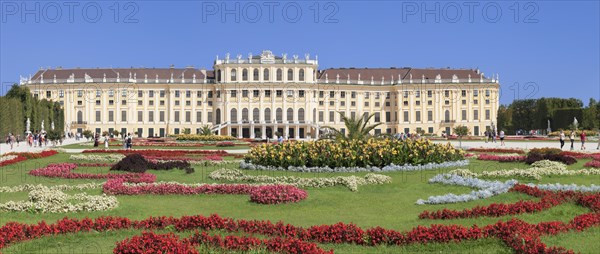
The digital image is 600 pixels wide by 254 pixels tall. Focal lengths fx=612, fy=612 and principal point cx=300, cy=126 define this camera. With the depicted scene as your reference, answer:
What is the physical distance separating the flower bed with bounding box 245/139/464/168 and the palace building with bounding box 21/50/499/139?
187 feet

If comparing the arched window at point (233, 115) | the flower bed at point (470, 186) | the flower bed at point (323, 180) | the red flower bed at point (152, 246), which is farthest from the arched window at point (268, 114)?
the red flower bed at point (152, 246)

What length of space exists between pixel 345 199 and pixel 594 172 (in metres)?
7.91

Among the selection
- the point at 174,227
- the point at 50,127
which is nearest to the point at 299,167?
the point at 174,227

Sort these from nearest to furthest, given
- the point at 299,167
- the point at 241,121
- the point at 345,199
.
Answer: the point at 345,199, the point at 299,167, the point at 241,121

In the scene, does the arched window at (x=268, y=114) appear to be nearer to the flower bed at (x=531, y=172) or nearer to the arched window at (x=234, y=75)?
the arched window at (x=234, y=75)

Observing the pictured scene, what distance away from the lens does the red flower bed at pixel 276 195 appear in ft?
37.1

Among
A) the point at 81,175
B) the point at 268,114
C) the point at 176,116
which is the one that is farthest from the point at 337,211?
the point at 176,116

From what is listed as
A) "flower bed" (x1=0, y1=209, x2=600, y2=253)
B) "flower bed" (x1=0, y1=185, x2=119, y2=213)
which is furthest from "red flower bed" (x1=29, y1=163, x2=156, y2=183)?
"flower bed" (x1=0, y1=209, x2=600, y2=253)

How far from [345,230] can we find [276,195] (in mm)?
3691

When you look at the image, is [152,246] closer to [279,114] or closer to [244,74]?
[279,114]

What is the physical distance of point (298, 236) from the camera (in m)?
7.91

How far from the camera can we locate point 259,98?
7781cm

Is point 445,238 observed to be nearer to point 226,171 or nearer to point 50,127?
point 226,171

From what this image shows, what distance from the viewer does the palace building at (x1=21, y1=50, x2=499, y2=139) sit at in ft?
255
